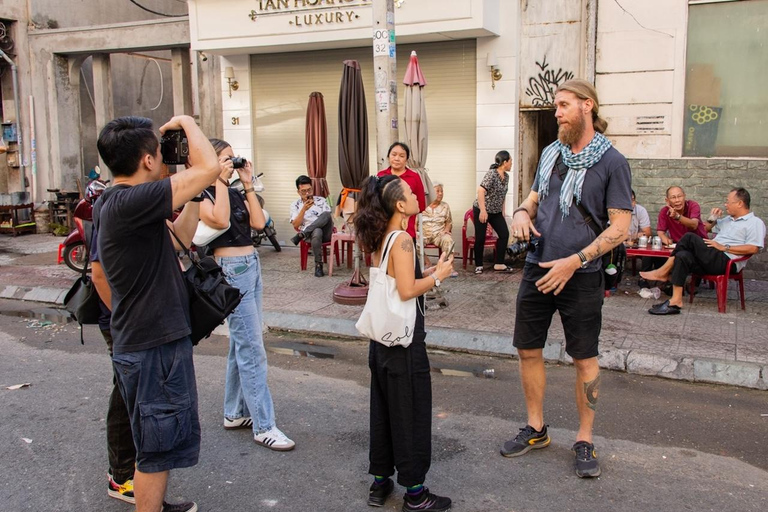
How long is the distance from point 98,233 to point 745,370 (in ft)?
15.8

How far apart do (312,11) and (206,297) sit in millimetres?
8770

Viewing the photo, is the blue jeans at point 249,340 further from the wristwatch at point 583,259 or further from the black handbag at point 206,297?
the wristwatch at point 583,259

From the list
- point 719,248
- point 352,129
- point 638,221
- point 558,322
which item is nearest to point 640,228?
point 638,221

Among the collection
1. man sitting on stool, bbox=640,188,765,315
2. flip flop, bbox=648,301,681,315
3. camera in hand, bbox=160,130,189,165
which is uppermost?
camera in hand, bbox=160,130,189,165

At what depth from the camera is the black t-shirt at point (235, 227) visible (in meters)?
4.36

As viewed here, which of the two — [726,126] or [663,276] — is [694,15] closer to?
[726,126]

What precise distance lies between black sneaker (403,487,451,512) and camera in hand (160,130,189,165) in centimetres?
193

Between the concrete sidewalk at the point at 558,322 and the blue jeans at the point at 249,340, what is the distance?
262 centimetres

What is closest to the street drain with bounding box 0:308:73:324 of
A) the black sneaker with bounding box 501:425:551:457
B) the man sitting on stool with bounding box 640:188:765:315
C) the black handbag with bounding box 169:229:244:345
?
the black handbag with bounding box 169:229:244:345

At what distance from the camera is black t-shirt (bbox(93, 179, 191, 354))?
286cm

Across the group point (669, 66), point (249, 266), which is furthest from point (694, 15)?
point (249, 266)

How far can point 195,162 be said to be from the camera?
296cm

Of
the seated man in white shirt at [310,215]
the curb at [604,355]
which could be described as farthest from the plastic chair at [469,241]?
the curb at [604,355]

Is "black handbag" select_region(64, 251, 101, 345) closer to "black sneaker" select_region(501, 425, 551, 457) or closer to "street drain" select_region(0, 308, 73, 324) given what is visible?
"black sneaker" select_region(501, 425, 551, 457)
